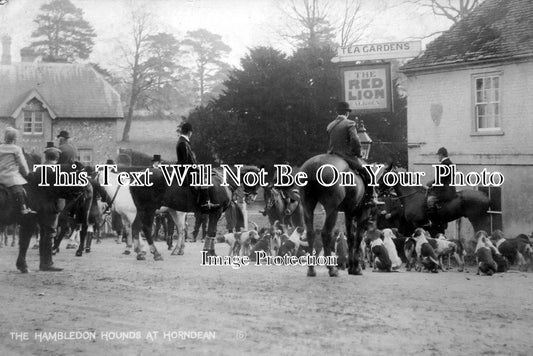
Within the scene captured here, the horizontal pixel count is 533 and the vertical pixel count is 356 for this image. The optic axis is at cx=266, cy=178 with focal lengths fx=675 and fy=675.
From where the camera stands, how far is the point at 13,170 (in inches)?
431

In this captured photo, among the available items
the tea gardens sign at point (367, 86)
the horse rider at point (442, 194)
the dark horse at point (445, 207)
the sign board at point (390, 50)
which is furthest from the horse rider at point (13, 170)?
the tea gardens sign at point (367, 86)

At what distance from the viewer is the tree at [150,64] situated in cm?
1943

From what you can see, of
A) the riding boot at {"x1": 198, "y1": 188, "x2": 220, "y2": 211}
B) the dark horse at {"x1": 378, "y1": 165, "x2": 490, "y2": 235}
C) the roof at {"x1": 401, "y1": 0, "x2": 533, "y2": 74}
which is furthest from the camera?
the roof at {"x1": 401, "y1": 0, "x2": 533, "y2": 74}

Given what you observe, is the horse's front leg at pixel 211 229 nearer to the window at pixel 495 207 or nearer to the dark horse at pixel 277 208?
the dark horse at pixel 277 208

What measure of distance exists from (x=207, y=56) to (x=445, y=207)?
1502 cm

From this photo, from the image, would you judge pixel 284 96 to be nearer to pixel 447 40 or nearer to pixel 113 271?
pixel 447 40

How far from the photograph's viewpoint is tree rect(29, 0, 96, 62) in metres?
15.4

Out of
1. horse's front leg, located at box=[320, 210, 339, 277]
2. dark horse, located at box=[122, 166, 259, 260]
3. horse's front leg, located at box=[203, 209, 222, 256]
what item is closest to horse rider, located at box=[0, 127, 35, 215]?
dark horse, located at box=[122, 166, 259, 260]

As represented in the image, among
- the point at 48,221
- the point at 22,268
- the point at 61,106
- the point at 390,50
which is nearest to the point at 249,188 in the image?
the point at 48,221

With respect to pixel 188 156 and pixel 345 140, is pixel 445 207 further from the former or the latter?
pixel 188 156

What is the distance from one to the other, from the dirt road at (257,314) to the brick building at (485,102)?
720 cm

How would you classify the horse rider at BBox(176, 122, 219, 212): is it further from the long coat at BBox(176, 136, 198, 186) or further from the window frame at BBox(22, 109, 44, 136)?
the window frame at BBox(22, 109, 44, 136)

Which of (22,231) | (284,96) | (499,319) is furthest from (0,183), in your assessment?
(284,96)

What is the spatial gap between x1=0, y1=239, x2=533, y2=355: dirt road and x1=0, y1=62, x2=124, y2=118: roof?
57.9 feet
